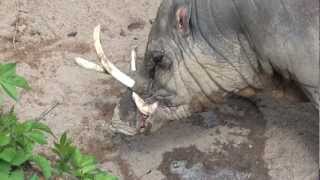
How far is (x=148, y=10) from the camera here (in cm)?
494

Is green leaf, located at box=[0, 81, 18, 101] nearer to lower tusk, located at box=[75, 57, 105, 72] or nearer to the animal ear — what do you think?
lower tusk, located at box=[75, 57, 105, 72]

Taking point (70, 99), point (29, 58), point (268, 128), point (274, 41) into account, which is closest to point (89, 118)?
point (70, 99)

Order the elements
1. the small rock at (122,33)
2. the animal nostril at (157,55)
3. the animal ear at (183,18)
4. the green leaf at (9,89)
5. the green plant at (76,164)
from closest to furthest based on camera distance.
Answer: the green leaf at (9,89)
the green plant at (76,164)
the animal ear at (183,18)
the animal nostril at (157,55)
the small rock at (122,33)

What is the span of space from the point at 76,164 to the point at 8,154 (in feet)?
0.91

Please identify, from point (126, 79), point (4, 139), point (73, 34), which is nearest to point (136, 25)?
point (73, 34)

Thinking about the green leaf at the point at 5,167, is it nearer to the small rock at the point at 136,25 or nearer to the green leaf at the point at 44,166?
the green leaf at the point at 44,166

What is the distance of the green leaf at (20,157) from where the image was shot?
3.49 m

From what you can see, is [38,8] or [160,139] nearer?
[160,139]

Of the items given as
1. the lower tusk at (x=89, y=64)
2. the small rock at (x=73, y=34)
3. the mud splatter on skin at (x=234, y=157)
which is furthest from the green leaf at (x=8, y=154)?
the small rock at (x=73, y=34)

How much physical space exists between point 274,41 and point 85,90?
127cm

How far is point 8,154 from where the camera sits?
11.4ft

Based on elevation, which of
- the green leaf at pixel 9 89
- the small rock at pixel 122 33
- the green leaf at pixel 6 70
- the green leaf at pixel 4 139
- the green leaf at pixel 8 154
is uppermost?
the green leaf at pixel 6 70

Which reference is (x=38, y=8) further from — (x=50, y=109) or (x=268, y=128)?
(x=268, y=128)

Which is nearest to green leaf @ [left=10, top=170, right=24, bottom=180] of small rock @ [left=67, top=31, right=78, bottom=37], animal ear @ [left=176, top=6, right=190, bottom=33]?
animal ear @ [left=176, top=6, right=190, bottom=33]
